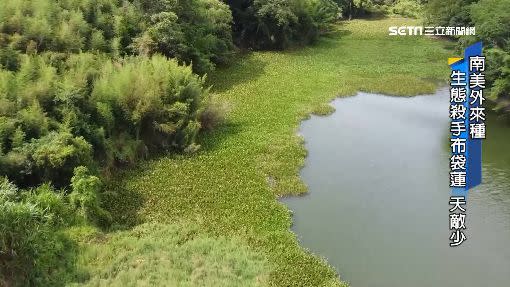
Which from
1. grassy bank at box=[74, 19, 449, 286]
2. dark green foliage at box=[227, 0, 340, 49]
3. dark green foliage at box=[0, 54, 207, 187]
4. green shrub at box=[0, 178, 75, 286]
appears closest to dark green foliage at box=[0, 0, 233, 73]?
dark green foliage at box=[0, 54, 207, 187]

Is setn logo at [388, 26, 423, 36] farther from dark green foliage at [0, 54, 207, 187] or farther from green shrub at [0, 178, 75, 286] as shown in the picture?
green shrub at [0, 178, 75, 286]

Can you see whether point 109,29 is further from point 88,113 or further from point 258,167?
point 258,167

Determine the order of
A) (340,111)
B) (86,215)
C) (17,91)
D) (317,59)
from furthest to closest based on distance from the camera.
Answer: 1. (317,59)
2. (340,111)
3. (17,91)
4. (86,215)

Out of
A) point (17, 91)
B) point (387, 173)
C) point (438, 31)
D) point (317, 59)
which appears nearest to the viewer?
point (17, 91)

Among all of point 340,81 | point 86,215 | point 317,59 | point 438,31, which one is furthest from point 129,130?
point 438,31

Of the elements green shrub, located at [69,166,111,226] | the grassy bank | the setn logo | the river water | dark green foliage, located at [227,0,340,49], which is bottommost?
the river water

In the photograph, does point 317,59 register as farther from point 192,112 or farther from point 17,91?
point 17,91

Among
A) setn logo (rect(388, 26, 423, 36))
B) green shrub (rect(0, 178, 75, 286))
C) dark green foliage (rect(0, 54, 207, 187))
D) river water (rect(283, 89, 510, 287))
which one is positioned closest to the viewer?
green shrub (rect(0, 178, 75, 286))
